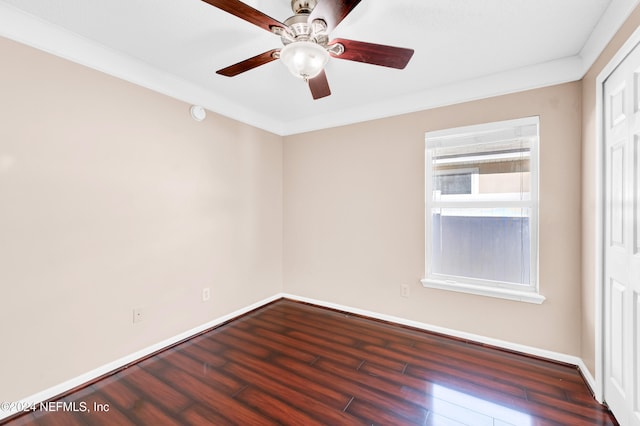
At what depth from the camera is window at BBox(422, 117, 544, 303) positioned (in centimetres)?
237

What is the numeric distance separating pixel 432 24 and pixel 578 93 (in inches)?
53.0

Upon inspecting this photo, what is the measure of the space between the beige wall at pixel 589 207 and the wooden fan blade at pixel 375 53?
131 cm

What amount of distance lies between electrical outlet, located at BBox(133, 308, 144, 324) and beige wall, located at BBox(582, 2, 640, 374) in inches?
130

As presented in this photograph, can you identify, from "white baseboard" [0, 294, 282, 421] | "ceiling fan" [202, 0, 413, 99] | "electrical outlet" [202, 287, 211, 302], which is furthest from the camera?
"electrical outlet" [202, 287, 211, 302]

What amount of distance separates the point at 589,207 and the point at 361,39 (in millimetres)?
1976

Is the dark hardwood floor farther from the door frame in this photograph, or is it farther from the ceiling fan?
the ceiling fan

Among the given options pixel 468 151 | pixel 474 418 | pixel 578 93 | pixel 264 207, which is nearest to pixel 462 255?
pixel 468 151

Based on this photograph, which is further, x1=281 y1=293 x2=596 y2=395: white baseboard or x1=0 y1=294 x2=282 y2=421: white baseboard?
x1=281 y1=293 x2=596 y2=395: white baseboard

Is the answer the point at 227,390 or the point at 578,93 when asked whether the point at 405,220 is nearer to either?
the point at 578,93

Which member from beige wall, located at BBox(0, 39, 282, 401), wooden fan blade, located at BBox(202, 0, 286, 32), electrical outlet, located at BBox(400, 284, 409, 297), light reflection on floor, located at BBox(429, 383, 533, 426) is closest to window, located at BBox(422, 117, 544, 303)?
electrical outlet, located at BBox(400, 284, 409, 297)

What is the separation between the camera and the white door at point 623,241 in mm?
1413

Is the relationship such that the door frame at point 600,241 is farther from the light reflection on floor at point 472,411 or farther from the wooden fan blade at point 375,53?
the wooden fan blade at point 375,53

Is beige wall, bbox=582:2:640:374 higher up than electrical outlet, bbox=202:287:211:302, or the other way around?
beige wall, bbox=582:2:640:374

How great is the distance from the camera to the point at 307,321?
301 centimetres
